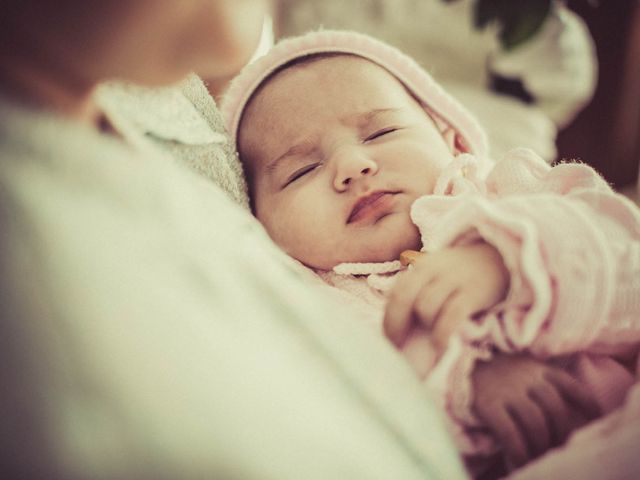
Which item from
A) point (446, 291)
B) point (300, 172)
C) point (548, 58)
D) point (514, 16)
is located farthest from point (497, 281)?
point (548, 58)

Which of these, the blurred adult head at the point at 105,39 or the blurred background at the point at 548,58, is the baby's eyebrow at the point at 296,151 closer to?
the blurred adult head at the point at 105,39

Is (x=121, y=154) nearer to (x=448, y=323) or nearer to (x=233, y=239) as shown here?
(x=233, y=239)

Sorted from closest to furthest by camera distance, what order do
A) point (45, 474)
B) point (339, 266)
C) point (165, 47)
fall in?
1. point (45, 474)
2. point (165, 47)
3. point (339, 266)

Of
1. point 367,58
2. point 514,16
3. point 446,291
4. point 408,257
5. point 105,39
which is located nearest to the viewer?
point 105,39

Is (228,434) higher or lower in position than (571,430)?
higher

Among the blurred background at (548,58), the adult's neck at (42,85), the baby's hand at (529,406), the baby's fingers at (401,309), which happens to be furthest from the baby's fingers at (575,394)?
the blurred background at (548,58)

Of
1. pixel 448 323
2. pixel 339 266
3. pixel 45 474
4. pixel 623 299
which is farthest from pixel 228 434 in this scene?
pixel 339 266

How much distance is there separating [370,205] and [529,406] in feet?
1.13

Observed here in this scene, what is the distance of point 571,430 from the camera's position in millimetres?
439

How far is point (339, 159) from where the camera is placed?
0.71m

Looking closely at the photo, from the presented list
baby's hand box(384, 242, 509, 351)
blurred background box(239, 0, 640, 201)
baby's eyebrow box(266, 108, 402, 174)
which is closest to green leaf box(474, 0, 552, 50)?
blurred background box(239, 0, 640, 201)

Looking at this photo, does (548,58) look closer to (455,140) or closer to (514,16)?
(514,16)

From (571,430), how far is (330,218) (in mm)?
383

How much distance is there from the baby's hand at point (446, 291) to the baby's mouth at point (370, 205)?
231 mm
